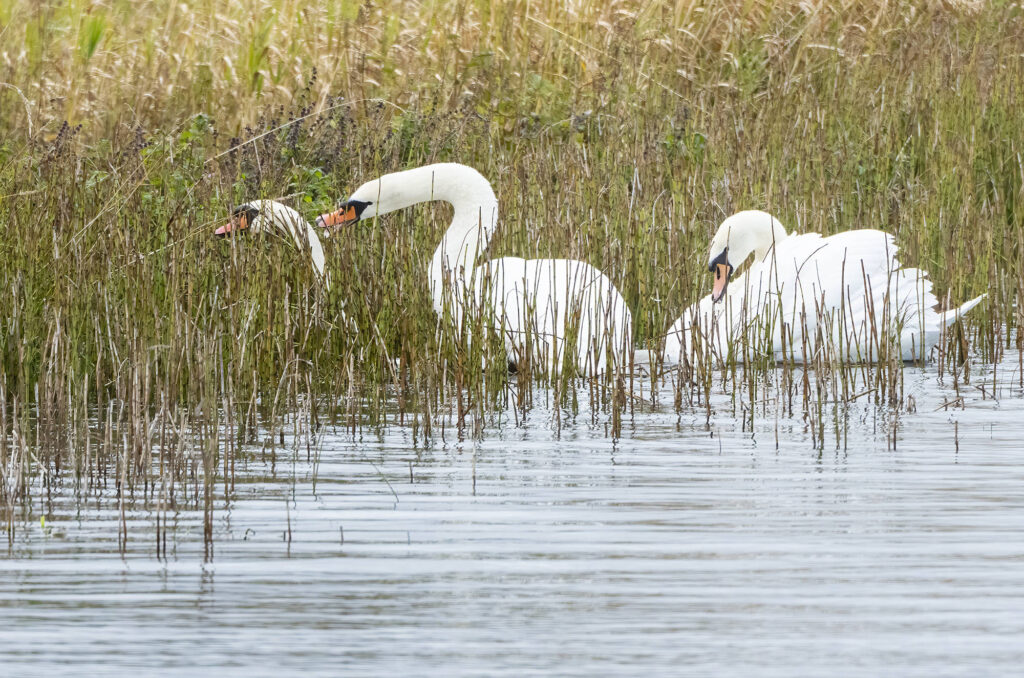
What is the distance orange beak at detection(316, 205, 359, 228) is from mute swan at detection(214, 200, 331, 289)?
0.18 meters

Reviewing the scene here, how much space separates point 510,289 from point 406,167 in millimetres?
2596

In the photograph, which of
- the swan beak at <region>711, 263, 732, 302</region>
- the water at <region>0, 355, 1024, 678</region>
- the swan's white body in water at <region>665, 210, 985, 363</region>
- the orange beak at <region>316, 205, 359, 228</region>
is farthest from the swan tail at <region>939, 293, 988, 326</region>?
the orange beak at <region>316, 205, 359, 228</region>

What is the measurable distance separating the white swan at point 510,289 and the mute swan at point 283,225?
Result: 0.27 metres

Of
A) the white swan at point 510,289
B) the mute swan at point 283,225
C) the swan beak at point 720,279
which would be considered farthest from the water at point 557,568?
the swan beak at point 720,279

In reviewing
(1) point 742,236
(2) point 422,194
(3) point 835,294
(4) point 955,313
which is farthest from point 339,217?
(4) point 955,313

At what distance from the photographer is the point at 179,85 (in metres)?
10.9

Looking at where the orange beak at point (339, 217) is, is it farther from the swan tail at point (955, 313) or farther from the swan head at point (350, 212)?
the swan tail at point (955, 313)

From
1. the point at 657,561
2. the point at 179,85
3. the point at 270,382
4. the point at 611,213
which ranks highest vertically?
the point at 179,85

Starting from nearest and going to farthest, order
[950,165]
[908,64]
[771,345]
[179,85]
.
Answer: [771,345]
[950,165]
[179,85]
[908,64]

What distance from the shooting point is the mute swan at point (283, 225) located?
717 centimetres

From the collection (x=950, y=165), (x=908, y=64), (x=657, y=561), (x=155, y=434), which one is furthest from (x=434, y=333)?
(x=908, y=64)

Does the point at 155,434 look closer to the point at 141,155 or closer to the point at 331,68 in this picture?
the point at 141,155

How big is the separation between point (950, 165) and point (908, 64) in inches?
88.0

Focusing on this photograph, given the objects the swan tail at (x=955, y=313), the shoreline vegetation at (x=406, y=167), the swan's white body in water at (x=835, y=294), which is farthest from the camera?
the swan's white body in water at (x=835, y=294)
